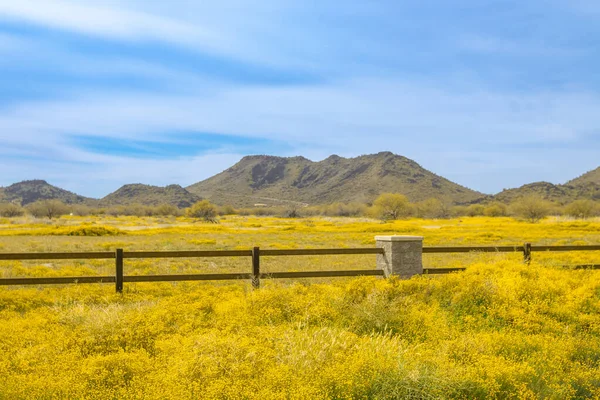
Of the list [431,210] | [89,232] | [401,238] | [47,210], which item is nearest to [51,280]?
[401,238]

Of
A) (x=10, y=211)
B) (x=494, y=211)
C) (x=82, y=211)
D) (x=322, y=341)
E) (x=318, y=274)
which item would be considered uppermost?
(x=82, y=211)

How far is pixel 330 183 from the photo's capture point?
564ft

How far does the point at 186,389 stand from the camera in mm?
5531

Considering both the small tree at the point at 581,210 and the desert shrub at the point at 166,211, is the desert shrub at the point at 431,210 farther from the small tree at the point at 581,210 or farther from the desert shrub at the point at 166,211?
the desert shrub at the point at 166,211

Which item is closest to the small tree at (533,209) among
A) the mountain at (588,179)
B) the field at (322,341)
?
the field at (322,341)

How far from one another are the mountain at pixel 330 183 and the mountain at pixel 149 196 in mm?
9772

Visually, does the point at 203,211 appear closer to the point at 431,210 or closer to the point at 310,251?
the point at 431,210

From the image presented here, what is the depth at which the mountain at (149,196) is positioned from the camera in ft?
519

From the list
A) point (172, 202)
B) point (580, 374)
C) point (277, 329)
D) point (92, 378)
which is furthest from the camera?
point (172, 202)

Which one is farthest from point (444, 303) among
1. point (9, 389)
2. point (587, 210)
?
point (587, 210)

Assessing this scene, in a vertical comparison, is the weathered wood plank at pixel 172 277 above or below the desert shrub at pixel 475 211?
below

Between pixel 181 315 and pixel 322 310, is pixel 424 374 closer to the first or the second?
pixel 322 310

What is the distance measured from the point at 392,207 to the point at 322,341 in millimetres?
86636

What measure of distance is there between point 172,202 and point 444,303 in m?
154
